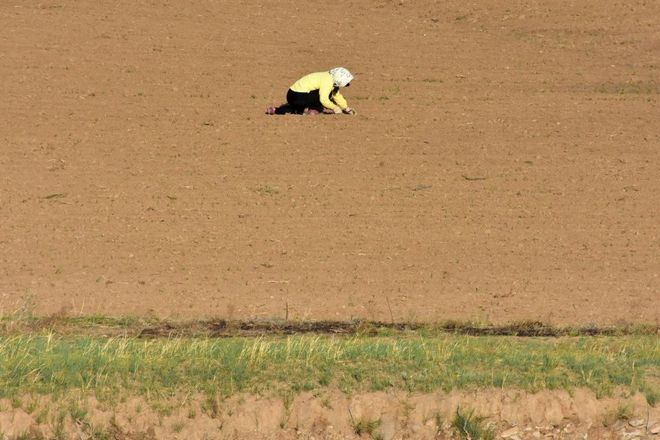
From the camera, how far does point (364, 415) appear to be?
991cm

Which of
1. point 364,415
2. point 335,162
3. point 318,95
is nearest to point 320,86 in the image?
point 318,95

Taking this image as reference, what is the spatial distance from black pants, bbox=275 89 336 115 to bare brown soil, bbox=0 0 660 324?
0.70 ft

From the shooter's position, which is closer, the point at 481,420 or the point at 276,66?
the point at 481,420

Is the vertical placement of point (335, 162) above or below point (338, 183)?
above

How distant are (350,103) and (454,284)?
588 centimetres

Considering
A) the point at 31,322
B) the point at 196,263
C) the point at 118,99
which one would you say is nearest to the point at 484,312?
the point at 196,263

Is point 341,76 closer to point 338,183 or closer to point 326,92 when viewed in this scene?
point 326,92

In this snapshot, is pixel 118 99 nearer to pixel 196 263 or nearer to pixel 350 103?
pixel 350 103

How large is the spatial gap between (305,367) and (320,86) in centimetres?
793

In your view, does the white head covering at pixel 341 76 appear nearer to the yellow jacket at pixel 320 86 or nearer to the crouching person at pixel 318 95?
the crouching person at pixel 318 95

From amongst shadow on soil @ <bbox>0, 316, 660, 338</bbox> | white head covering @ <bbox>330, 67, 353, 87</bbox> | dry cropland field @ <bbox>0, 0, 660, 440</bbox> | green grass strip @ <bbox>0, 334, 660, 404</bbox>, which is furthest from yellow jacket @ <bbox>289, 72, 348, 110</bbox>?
green grass strip @ <bbox>0, 334, 660, 404</bbox>

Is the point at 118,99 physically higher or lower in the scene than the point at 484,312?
higher

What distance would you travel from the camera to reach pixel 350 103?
18.7 meters

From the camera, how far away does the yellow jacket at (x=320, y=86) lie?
17547 millimetres
